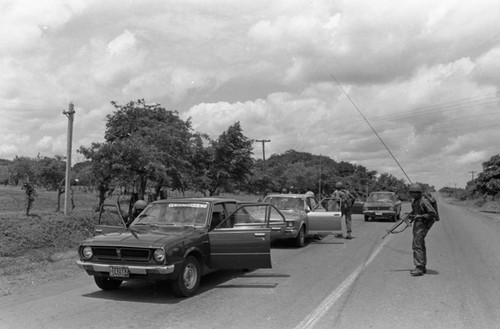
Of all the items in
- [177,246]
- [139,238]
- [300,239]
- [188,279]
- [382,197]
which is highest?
[382,197]

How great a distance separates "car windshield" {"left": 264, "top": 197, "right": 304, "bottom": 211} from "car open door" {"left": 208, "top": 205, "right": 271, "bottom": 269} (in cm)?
692

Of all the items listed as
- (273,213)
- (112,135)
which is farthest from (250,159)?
(273,213)

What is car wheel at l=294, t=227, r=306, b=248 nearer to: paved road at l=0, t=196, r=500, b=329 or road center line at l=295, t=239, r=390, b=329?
paved road at l=0, t=196, r=500, b=329

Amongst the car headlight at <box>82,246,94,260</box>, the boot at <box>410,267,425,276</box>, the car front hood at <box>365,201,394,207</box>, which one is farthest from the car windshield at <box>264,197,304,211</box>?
the car front hood at <box>365,201,394,207</box>

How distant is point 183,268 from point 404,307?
3.14 meters

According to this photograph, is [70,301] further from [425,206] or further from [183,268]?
[425,206]

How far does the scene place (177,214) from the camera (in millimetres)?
7992

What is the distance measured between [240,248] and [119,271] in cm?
190

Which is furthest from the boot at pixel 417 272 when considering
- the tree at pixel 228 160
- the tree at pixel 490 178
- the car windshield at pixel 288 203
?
the tree at pixel 490 178

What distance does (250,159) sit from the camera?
27828 mm

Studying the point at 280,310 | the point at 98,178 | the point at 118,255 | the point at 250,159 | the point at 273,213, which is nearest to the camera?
the point at 280,310

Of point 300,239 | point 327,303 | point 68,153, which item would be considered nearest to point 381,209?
point 300,239

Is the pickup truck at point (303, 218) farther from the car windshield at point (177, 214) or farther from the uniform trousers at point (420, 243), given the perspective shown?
the car windshield at point (177, 214)

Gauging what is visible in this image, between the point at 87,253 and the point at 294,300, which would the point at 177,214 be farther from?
the point at 294,300
